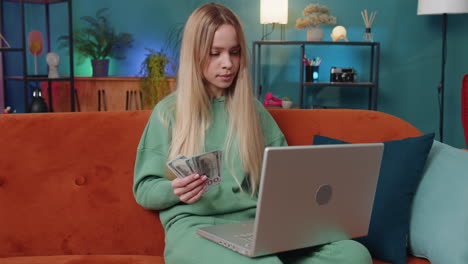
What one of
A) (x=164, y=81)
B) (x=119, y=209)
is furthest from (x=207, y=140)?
(x=164, y=81)

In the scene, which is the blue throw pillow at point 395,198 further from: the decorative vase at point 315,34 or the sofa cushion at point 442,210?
the decorative vase at point 315,34

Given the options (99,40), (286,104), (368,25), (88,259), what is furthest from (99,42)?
(88,259)

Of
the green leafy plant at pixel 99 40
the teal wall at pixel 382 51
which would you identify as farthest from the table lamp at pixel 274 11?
the green leafy plant at pixel 99 40

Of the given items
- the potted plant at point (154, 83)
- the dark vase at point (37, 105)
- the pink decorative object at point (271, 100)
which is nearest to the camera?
the dark vase at point (37, 105)

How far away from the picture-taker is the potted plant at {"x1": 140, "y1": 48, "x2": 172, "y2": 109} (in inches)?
210

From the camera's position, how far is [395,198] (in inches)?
70.9

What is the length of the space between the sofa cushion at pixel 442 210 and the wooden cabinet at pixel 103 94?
149 inches

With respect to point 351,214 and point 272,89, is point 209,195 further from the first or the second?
point 272,89

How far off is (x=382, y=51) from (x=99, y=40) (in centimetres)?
284

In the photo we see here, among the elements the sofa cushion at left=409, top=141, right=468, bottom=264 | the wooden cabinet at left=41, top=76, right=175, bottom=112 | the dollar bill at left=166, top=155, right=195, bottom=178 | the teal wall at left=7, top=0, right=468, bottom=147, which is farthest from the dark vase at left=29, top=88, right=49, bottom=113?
the sofa cushion at left=409, top=141, right=468, bottom=264

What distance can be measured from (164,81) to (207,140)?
3594mm

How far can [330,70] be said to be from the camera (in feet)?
18.2

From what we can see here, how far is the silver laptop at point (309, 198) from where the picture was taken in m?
1.33

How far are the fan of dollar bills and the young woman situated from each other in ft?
0.55
